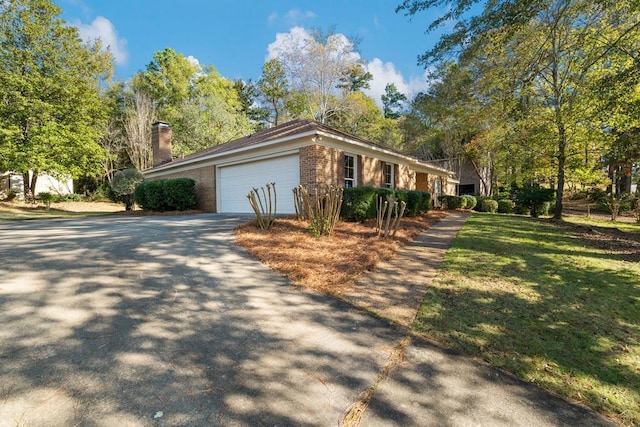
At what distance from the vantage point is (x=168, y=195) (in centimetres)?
1325

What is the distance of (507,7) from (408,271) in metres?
5.50

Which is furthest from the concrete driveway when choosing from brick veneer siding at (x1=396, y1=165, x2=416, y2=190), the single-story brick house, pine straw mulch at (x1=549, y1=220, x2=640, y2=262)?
brick veneer siding at (x1=396, y1=165, x2=416, y2=190)

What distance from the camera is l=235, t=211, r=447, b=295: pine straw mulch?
165 inches

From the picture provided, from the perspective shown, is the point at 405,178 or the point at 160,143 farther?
the point at 160,143

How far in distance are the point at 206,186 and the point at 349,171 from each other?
7186mm

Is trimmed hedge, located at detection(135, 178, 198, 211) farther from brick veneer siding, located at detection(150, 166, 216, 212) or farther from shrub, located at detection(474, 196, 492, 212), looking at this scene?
shrub, located at detection(474, 196, 492, 212)

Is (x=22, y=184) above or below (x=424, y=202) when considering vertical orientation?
above

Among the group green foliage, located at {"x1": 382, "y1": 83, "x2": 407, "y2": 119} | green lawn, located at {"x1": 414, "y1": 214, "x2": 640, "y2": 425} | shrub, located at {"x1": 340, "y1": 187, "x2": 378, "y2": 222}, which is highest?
green foliage, located at {"x1": 382, "y1": 83, "x2": 407, "y2": 119}

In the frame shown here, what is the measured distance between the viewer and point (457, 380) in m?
2.19

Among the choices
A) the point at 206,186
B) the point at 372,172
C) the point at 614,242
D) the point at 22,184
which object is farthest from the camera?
the point at 22,184

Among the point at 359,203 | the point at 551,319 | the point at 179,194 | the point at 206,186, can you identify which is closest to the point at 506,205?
the point at 359,203

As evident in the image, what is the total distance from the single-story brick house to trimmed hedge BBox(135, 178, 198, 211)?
698 millimetres

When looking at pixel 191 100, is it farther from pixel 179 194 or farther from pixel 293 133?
pixel 293 133

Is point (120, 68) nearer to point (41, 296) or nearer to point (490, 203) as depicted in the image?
point (41, 296)
